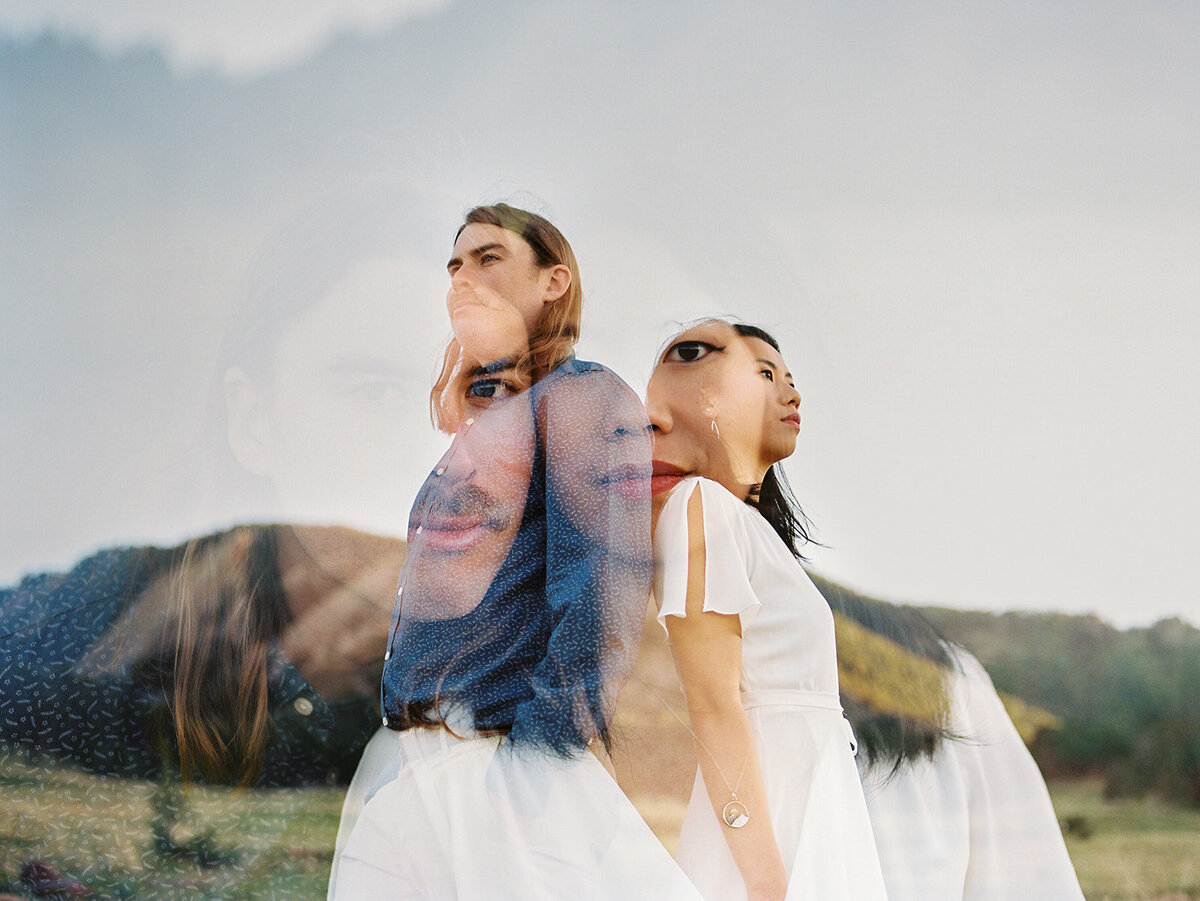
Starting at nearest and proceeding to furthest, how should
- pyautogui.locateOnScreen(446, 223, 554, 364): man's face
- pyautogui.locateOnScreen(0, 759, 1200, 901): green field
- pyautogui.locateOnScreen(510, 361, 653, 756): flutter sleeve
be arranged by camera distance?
pyautogui.locateOnScreen(510, 361, 653, 756): flutter sleeve < pyautogui.locateOnScreen(446, 223, 554, 364): man's face < pyautogui.locateOnScreen(0, 759, 1200, 901): green field

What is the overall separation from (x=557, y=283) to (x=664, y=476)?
0.27 metres

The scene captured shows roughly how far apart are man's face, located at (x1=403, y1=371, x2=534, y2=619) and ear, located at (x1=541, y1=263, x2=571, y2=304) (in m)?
0.11

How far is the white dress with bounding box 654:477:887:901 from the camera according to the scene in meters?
0.93

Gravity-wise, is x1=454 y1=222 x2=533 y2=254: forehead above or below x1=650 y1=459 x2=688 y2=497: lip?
above

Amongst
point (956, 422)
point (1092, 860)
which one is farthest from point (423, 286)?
point (1092, 860)

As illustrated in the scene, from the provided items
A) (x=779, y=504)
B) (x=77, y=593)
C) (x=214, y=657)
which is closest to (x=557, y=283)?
(x=779, y=504)

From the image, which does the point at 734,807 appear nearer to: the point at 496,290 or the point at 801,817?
the point at 801,817

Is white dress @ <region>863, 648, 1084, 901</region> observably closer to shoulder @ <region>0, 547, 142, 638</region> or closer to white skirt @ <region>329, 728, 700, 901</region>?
white skirt @ <region>329, 728, 700, 901</region>

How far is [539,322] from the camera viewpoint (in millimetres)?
998

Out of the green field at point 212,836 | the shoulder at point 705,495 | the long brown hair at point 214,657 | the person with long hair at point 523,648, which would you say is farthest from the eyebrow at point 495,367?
the green field at point 212,836

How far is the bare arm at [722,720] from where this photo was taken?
92 cm

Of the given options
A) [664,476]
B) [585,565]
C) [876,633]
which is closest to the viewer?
[585,565]

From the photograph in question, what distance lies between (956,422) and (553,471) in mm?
586

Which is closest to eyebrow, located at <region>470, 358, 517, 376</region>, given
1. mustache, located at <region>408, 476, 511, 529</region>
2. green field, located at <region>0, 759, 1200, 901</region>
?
mustache, located at <region>408, 476, 511, 529</region>
